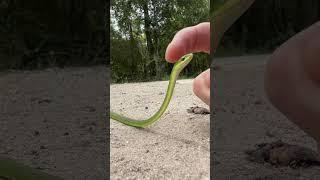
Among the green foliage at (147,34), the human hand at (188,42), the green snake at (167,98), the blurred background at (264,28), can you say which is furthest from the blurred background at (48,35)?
the human hand at (188,42)

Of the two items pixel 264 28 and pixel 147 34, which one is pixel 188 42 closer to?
pixel 264 28

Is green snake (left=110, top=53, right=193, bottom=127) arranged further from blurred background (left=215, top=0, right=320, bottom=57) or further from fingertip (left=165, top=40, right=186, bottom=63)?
blurred background (left=215, top=0, right=320, bottom=57)

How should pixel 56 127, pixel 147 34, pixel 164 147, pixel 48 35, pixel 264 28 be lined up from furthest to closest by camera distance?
1. pixel 147 34
2. pixel 48 35
3. pixel 264 28
4. pixel 56 127
5. pixel 164 147

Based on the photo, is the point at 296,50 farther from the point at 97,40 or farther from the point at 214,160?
the point at 97,40

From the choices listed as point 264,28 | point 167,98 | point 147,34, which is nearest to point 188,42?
point 167,98

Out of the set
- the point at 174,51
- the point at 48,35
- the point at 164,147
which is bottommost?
the point at 164,147

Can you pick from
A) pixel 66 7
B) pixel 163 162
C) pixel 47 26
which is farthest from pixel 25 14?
pixel 163 162
